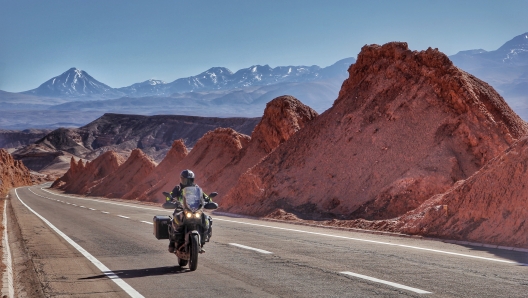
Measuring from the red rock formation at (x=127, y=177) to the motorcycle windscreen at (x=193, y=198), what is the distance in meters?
60.3

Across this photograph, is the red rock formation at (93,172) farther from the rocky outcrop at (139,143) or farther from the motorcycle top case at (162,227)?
the motorcycle top case at (162,227)

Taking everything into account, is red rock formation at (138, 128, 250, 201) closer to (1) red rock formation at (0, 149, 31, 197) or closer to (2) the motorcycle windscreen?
(2) the motorcycle windscreen

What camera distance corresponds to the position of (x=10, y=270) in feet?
40.3

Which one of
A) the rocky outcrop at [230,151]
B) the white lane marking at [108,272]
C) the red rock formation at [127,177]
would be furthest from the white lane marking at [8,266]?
the red rock formation at [127,177]

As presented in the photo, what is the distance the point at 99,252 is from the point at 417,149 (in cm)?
1429

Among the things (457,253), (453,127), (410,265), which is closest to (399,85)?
(453,127)

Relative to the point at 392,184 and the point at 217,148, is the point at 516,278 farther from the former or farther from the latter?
the point at 217,148

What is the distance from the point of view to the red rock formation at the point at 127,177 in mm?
71812

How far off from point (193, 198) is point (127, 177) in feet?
213

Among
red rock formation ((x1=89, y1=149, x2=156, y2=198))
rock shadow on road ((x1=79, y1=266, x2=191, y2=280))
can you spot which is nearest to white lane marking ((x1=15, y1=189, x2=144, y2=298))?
rock shadow on road ((x1=79, y1=266, x2=191, y2=280))

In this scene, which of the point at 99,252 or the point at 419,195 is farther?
the point at 419,195

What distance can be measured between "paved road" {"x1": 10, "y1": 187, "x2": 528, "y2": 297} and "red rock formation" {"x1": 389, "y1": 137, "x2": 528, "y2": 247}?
1333 mm

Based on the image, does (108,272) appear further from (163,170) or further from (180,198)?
(163,170)

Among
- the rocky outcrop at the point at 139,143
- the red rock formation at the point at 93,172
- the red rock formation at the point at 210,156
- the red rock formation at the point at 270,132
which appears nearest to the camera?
the red rock formation at the point at 270,132
